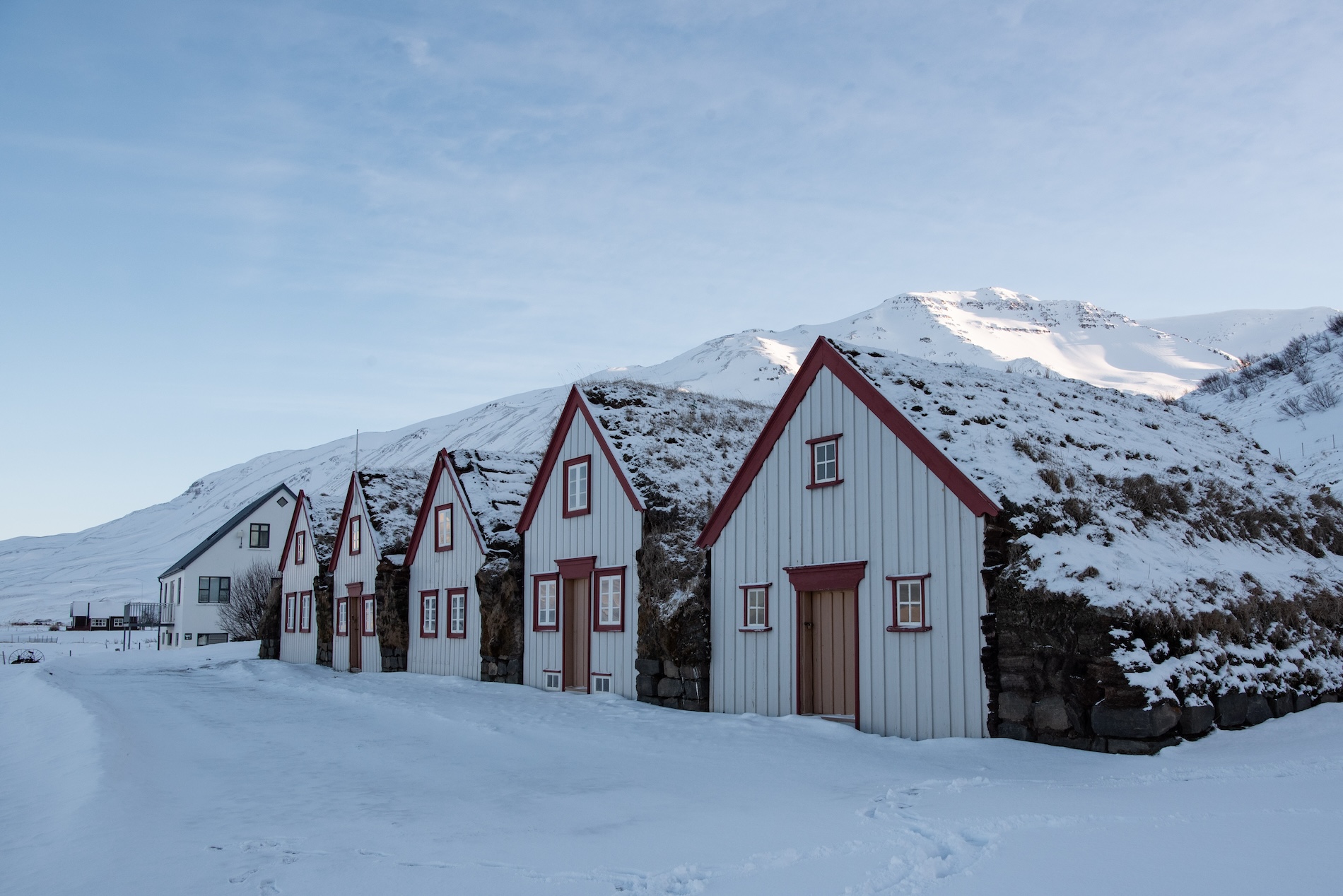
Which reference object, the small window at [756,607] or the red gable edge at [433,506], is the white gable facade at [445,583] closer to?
the red gable edge at [433,506]

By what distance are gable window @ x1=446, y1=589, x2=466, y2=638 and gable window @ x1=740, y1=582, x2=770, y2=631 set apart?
Answer: 38.9 feet

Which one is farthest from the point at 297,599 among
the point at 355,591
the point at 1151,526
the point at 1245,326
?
the point at 1245,326

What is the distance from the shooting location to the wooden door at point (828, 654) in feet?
49.9

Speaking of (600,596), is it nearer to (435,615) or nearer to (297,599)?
(435,615)

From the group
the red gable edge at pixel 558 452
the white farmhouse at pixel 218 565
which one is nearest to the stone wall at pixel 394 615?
the red gable edge at pixel 558 452

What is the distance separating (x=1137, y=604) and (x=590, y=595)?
12.4m

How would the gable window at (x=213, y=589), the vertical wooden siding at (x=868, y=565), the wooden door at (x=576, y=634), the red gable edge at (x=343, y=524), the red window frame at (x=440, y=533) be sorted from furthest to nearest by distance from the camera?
the gable window at (x=213, y=589) → the red gable edge at (x=343, y=524) → the red window frame at (x=440, y=533) → the wooden door at (x=576, y=634) → the vertical wooden siding at (x=868, y=565)

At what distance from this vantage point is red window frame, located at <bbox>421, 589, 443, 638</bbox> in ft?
93.1

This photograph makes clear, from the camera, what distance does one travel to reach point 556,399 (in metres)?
192

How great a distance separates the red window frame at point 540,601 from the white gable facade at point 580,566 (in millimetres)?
24

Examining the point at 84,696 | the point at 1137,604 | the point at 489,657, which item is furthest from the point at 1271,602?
the point at 84,696

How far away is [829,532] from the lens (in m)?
15.7

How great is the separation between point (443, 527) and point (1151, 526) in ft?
63.2

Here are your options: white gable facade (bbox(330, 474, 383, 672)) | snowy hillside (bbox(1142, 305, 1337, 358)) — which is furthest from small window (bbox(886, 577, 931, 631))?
snowy hillside (bbox(1142, 305, 1337, 358))
